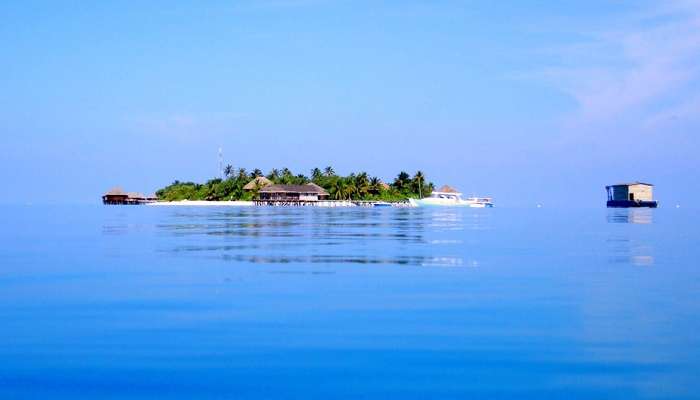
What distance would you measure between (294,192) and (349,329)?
14377cm

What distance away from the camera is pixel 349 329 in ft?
43.9

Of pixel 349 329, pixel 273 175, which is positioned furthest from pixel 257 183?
pixel 349 329

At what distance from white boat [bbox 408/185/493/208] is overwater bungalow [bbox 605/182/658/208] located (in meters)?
36.0

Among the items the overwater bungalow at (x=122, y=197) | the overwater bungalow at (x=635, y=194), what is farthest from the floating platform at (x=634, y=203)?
the overwater bungalow at (x=122, y=197)

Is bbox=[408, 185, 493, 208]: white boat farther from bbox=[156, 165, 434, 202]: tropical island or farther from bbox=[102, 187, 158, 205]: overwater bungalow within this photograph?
bbox=[102, 187, 158, 205]: overwater bungalow

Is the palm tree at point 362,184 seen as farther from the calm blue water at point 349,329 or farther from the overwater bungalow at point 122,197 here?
the calm blue water at point 349,329

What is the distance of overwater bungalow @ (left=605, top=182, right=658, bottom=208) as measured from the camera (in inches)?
6245

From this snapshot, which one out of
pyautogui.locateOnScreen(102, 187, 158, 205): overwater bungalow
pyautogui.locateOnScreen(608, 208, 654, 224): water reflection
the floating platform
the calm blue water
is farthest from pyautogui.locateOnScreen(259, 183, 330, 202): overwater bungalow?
the calm blue water

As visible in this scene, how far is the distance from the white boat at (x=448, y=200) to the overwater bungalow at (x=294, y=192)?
2211cm

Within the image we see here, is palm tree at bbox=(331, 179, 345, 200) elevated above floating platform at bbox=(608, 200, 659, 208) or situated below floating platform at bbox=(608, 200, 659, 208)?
above

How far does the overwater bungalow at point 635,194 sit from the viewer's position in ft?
520

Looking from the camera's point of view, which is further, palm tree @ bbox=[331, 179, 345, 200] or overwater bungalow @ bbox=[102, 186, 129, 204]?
overwater bungalow @ bbox=[102, 186, 129, 204]

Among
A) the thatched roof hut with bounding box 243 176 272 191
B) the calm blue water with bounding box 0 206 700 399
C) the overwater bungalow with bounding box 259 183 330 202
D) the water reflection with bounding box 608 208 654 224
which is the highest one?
the thatched roof hut with bounding box 243 176 272 191

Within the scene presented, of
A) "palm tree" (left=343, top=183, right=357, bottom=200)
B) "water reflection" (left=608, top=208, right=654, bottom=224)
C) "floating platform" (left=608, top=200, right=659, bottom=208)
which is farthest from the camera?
"palm tree" (left=343, top=183, right=357, bottom=200)
